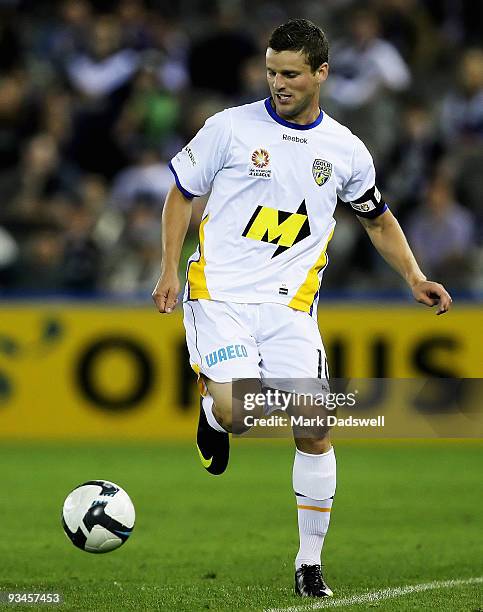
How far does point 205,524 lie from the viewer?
845 centimetres

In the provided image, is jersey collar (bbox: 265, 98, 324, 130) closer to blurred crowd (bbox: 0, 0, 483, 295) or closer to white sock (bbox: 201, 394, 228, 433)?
white sock (bbox: 201, 394, 228, 433)

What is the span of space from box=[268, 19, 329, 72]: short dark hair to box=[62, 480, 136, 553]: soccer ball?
7.36 feet

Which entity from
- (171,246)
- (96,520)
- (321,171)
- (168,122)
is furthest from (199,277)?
(168,122)

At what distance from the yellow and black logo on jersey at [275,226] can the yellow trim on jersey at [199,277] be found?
252 millimetres

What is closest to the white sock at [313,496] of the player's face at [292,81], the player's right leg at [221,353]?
the player's right leg at [221,353]

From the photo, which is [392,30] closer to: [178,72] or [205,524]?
[178,72]

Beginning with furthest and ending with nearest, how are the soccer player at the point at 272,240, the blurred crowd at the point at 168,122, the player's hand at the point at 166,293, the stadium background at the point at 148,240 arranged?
the blurred crowd at the point at 168,122, the stadium background at the point at 148,240, the soccer player at the point at 272,240, the player's hand at the point at 166,293

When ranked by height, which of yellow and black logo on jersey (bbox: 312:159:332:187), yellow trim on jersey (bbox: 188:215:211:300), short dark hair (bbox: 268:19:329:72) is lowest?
yellow trim on jersey (bbox: 188:215:211:300)

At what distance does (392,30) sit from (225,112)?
9.12 meters

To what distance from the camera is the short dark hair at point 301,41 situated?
5984 millimetres

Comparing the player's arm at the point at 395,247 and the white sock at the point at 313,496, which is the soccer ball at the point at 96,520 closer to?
the white sock at the point at 313,496

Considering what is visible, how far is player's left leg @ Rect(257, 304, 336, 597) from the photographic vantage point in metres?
6.00

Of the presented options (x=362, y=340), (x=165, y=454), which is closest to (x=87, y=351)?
(x=165, y=454)

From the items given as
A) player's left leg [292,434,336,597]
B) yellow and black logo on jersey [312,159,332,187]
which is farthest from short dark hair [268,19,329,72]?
player's left leg [292,434,336,597]
